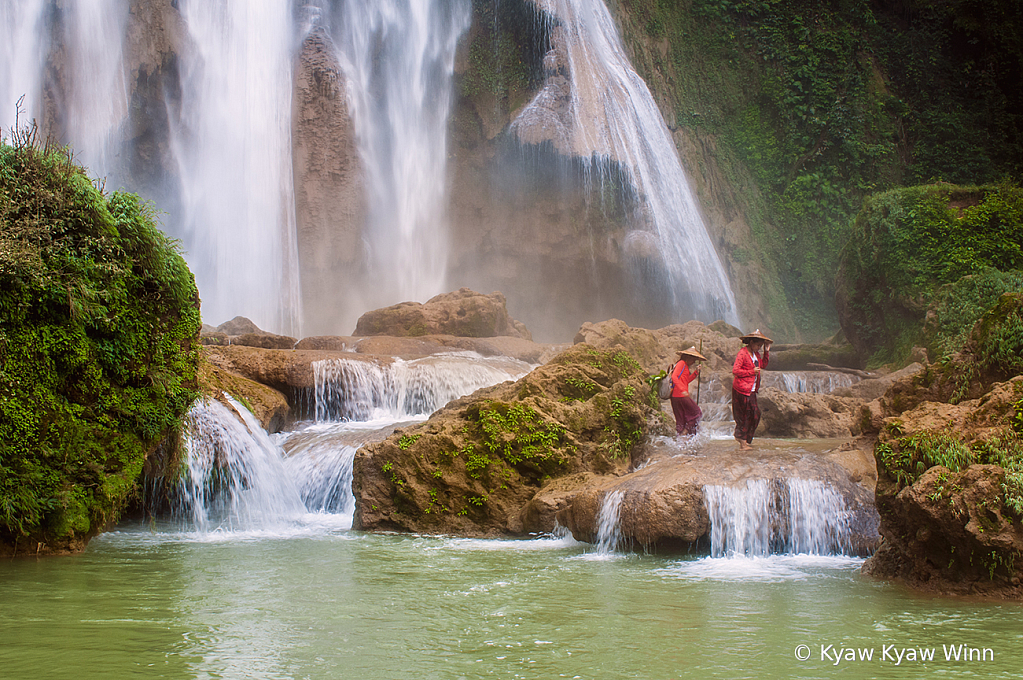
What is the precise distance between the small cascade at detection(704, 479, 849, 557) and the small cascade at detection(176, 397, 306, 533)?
533 centimetres

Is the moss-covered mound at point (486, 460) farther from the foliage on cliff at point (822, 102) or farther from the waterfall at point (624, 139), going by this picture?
the foliage on cliff at point (822, 102)

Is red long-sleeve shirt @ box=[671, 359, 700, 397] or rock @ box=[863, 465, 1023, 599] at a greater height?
red long-sleeve shirt @ box=[671, 359, 700, 397]

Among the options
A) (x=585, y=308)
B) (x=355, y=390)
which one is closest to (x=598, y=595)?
(x=355, y=390)

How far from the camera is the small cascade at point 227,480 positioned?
9.29 metres

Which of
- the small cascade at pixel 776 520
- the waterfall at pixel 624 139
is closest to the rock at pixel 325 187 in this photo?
the waterfall at pixel 624 139

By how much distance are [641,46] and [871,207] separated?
13648 millimetres

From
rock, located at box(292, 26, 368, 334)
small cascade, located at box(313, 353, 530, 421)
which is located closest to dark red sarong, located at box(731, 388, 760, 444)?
small cascade, located at box(313, 353, 530, 421)

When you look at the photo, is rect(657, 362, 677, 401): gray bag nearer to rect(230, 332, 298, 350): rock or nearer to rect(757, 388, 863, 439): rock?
rect(757, 388, 863, 439): rock

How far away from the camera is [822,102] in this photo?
2928 cm

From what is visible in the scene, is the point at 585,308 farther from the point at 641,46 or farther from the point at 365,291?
the point at 641,46

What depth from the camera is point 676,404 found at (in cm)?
1058

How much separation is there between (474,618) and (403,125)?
2573 centimetres

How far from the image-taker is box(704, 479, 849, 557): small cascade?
743cm

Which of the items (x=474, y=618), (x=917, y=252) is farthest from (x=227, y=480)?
(x=917, y=252)
